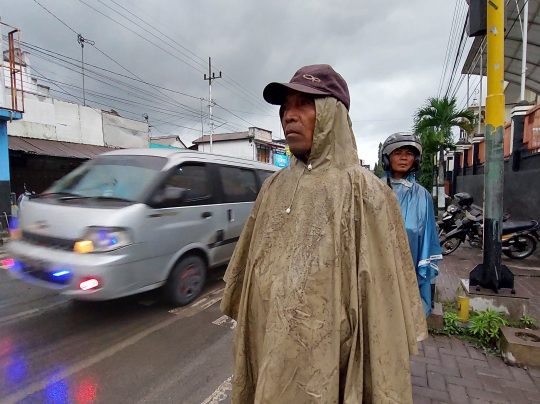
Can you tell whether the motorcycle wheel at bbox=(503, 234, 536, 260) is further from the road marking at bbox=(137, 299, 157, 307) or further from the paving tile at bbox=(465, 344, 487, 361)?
the road marking at bbox=(137, 299, 157, 307)

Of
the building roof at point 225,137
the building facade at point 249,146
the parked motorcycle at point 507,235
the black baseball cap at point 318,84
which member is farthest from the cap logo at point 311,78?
the building roof at point 225,137

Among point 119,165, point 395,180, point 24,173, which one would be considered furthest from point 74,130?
point 395,180

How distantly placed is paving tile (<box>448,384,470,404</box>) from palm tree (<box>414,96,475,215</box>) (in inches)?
495

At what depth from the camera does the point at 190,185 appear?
446 centimetres

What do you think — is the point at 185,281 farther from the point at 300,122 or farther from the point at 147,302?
the point at 300,122

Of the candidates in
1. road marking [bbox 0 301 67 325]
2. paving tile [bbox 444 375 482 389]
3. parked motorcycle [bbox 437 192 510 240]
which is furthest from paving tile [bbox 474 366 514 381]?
parked motorcycle [bbox 437 192 510 240]

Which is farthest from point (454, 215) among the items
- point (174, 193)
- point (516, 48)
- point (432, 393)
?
point (516, 48)

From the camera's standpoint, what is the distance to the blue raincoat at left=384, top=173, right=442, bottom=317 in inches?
95.4

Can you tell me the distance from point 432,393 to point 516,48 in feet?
48.0

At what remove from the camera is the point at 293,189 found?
1.41 meters

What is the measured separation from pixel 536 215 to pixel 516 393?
5.91m

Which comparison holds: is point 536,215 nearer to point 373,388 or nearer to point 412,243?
point 412,243

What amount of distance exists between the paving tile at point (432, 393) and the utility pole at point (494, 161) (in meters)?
1.47

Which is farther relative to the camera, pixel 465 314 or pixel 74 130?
pixel 74 130
